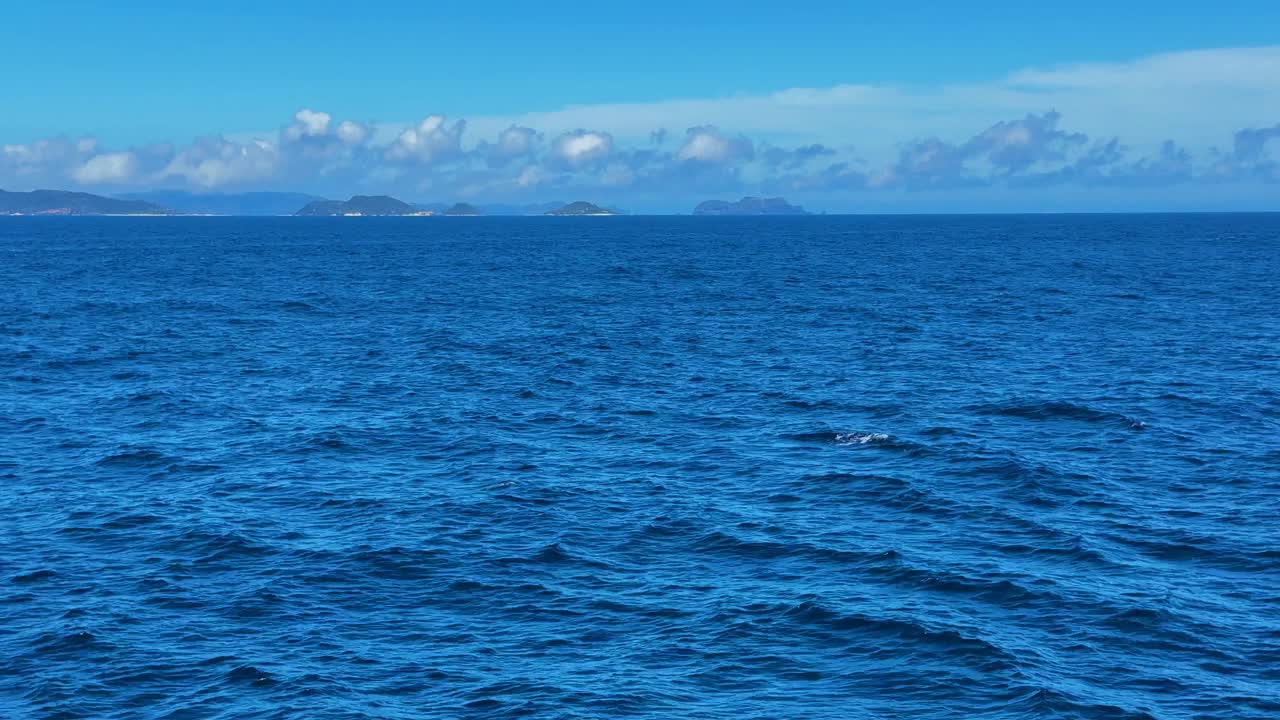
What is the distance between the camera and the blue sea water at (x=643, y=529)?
1130 inches

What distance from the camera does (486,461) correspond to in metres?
50.8

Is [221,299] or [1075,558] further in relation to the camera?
[221,299]

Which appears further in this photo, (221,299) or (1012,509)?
(221,299)

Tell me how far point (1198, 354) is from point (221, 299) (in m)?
101

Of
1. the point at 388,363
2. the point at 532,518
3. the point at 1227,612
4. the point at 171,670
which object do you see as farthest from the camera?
the point at 388,363

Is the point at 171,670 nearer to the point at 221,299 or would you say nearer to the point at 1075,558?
the point at 1075,558

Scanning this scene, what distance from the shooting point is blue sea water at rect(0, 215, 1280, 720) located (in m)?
28.7

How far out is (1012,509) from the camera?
42938mm

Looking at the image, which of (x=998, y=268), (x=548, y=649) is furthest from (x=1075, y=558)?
(x=998, y=268)

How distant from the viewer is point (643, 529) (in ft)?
135

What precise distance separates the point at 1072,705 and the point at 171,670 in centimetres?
2349

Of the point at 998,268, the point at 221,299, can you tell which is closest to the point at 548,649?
the point at 221,299

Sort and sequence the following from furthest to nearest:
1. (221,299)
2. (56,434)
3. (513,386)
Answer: (221,299) → (513,386) → (56,434)

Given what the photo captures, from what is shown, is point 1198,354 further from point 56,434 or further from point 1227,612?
point 56,434
